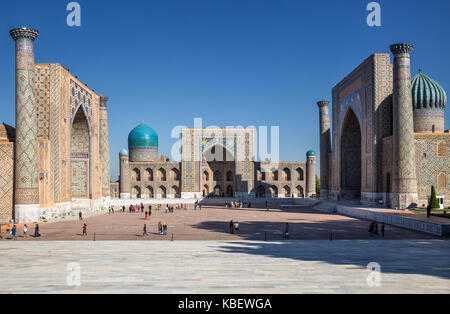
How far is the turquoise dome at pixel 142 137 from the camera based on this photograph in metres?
55.9

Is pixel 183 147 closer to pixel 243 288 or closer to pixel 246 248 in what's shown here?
pixel 246 248

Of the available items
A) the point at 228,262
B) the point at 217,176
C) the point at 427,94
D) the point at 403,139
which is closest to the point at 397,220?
the point at 403,139

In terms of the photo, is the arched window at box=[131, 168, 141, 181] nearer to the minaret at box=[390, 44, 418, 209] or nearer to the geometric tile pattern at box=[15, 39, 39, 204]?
the geometric tile pattern at box=[15, 39, 39, 204]

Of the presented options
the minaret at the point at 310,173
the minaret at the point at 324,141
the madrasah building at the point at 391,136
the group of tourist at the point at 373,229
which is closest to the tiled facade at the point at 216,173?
the minaret at the point at 310,173

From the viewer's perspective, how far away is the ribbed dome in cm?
3081

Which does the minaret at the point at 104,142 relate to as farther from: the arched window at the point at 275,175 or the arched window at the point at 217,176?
the arched window at the point at 275,175

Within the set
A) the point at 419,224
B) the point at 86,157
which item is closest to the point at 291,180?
the point at 86,157

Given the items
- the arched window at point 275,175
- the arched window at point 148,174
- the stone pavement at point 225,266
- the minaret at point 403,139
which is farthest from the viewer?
the arched window at point 148,174

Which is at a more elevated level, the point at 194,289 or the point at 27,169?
the point at 27,169

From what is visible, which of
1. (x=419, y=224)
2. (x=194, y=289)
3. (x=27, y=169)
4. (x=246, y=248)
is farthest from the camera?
(x=27, y=169)

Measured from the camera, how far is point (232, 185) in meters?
51.0

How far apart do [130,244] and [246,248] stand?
4188 mm

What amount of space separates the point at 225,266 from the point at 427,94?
1087 inches

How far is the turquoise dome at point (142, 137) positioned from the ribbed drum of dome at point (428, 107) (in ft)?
119
